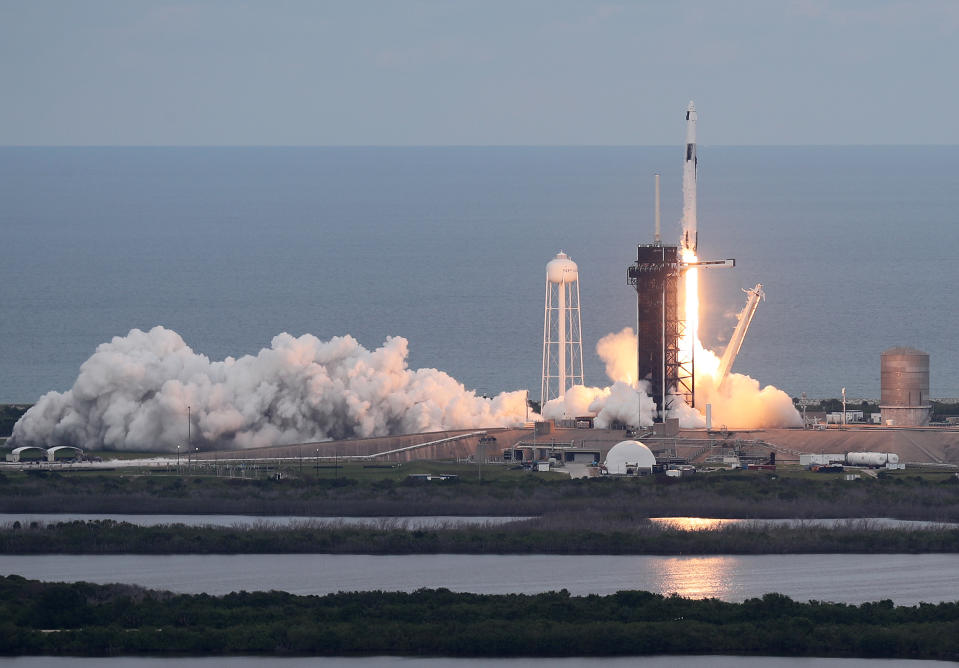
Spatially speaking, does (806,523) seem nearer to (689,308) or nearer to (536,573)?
(536,573)

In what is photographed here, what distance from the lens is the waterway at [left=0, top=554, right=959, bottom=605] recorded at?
56.8 meters

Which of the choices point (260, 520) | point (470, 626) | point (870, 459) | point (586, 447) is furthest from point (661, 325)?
point (470, 626)

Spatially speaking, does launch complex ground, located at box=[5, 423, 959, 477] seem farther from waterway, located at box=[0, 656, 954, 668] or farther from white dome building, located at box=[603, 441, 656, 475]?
waterway, located at box=[0, 656, 954, 668]

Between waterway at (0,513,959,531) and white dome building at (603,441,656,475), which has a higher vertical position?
white dome building at (603,441,656,475)

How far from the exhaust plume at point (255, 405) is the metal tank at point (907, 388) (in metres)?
12.8

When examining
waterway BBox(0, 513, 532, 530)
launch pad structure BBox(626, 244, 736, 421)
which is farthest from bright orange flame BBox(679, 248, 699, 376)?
waterway BBox(0, 513, 532, 530)

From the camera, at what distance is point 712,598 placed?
5478cm

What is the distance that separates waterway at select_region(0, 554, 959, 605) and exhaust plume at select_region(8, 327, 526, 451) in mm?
19731

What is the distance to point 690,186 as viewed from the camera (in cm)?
7931

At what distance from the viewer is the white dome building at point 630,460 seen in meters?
74.4

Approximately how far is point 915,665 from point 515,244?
147062 mm

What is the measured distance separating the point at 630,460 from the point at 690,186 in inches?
405

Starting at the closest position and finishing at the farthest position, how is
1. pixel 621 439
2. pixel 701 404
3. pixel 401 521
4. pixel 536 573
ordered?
pixel 536 573, pixel 401 521, pixel 621 439, pixel 701 404

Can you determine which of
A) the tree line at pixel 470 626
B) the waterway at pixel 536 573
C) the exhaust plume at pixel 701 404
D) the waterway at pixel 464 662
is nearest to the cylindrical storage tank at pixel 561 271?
the exhaust plume at pixel 701 404
